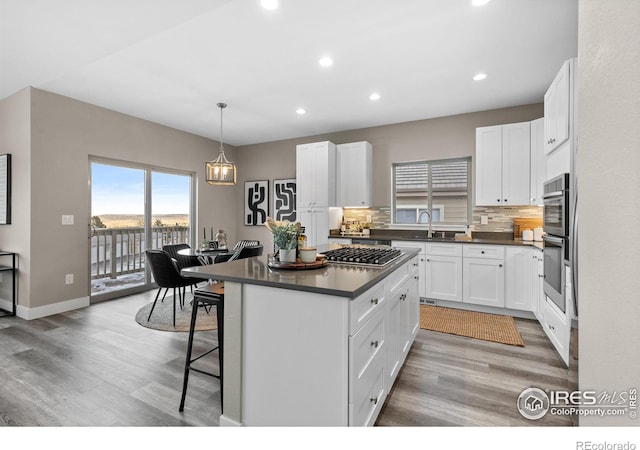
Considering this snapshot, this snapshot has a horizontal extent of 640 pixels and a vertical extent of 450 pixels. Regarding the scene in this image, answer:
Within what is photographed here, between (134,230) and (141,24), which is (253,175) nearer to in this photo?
(134,230)

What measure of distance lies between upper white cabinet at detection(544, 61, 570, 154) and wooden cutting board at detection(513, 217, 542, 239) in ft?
5.41

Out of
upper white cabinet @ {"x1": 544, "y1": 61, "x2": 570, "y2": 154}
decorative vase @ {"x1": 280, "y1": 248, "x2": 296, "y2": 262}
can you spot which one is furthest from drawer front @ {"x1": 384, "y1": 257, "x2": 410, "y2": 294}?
upper white cabinet @ {"x1": 544, "y1": 61, "x2": 570, "y2": 154}

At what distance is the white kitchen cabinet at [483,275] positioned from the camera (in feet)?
12.7

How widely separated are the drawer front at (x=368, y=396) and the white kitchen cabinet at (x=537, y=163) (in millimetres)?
3385

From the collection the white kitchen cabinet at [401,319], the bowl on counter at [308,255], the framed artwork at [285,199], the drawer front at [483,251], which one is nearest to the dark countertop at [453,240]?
the drawer front at [483,251]

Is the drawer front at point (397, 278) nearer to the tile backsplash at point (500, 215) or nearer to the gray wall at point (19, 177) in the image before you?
the tile backsplash at point (500, 215)

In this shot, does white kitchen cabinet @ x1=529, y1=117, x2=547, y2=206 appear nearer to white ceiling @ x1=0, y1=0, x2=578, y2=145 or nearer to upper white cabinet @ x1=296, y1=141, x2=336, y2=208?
white ceiling @ x1=0, y1=0, x2=578, y2=145

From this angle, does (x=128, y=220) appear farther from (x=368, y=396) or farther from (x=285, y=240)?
(x=368, y=396)

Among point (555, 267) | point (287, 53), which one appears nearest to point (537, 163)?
point (555, 267)

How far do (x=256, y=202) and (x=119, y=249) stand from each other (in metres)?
2.57

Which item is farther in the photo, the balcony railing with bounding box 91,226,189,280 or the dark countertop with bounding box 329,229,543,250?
the balcony railing with bounding box 91,226,189,280

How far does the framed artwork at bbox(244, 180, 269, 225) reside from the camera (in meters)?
6.31
